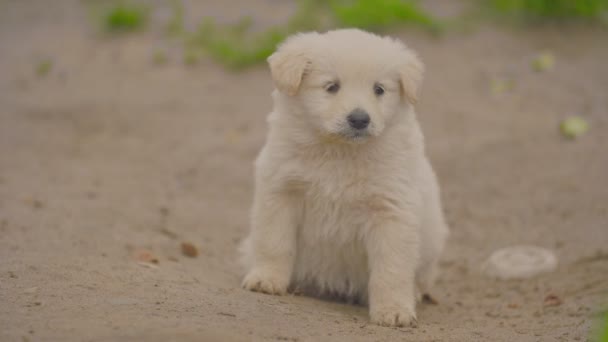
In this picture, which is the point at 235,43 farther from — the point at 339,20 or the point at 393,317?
the point at 393,317

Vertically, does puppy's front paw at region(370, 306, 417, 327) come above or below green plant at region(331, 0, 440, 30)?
below

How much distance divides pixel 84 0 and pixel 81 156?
5042 millimetres

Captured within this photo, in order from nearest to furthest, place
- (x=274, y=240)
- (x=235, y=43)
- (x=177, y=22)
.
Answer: (x=274, y=240) → (x=235, y=43) → (x=177, y=22)

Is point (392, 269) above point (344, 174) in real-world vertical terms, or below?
below

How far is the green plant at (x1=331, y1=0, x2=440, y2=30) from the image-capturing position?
35.2 feet

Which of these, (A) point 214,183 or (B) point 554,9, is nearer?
(A) point 214,183

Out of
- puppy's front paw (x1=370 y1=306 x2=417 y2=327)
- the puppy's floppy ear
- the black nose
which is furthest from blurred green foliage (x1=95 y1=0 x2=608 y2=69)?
puppy's front paw (x1=370 y1=306 x2=417 y2=327)

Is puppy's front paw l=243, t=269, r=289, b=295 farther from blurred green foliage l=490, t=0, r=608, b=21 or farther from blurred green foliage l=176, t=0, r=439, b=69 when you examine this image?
blurred green foliage l=490, t=0, r=608, b=21


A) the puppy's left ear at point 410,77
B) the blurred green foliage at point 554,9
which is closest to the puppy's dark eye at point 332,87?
the puppy's left ear at point 410,77

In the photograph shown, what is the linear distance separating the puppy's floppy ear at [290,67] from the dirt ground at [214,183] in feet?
4.10

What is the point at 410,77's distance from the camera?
17.0 ft

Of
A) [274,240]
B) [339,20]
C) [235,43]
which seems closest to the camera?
[274,240]

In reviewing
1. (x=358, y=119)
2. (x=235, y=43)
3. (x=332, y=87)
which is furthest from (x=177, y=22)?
(x=358, y=119)

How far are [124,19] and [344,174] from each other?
769 centimetres
